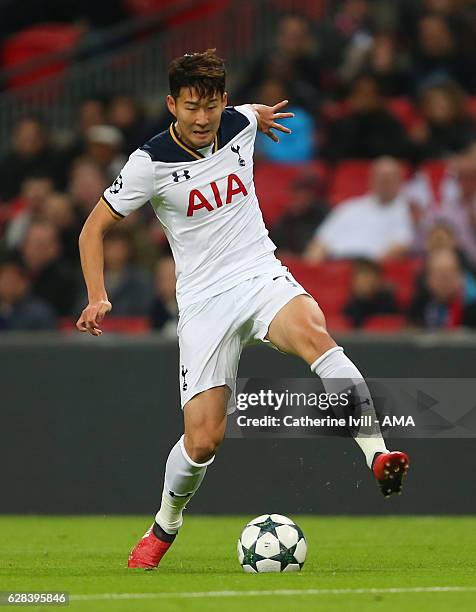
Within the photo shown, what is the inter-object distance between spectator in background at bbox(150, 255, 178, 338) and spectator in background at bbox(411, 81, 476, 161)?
374 cm

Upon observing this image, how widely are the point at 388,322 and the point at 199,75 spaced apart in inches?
214

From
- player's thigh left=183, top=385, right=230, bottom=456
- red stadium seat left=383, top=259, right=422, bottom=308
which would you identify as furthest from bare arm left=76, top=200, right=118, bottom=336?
red stadium seat left=383, top=259, right=422, bottom=308

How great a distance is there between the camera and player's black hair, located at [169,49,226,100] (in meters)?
7.28

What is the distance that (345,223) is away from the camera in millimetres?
13742

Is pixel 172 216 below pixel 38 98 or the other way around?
the other way around

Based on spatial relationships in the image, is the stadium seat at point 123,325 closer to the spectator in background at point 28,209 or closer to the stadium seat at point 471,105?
the spectator in background at point 28,209

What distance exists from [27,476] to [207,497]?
140 centimetres

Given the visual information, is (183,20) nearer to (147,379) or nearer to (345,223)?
(345,223)

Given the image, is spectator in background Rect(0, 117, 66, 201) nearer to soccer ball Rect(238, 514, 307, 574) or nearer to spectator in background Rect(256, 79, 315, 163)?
spectator in background Rect(256, 79, 315, 163)

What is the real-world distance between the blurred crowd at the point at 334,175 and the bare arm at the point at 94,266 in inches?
172

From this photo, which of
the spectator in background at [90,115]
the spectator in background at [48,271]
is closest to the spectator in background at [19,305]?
the spectator in background at [48,271]

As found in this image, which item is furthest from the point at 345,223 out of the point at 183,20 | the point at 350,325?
the point at 183,20

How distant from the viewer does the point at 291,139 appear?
1541cm

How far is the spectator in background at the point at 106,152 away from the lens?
15.2 metres
